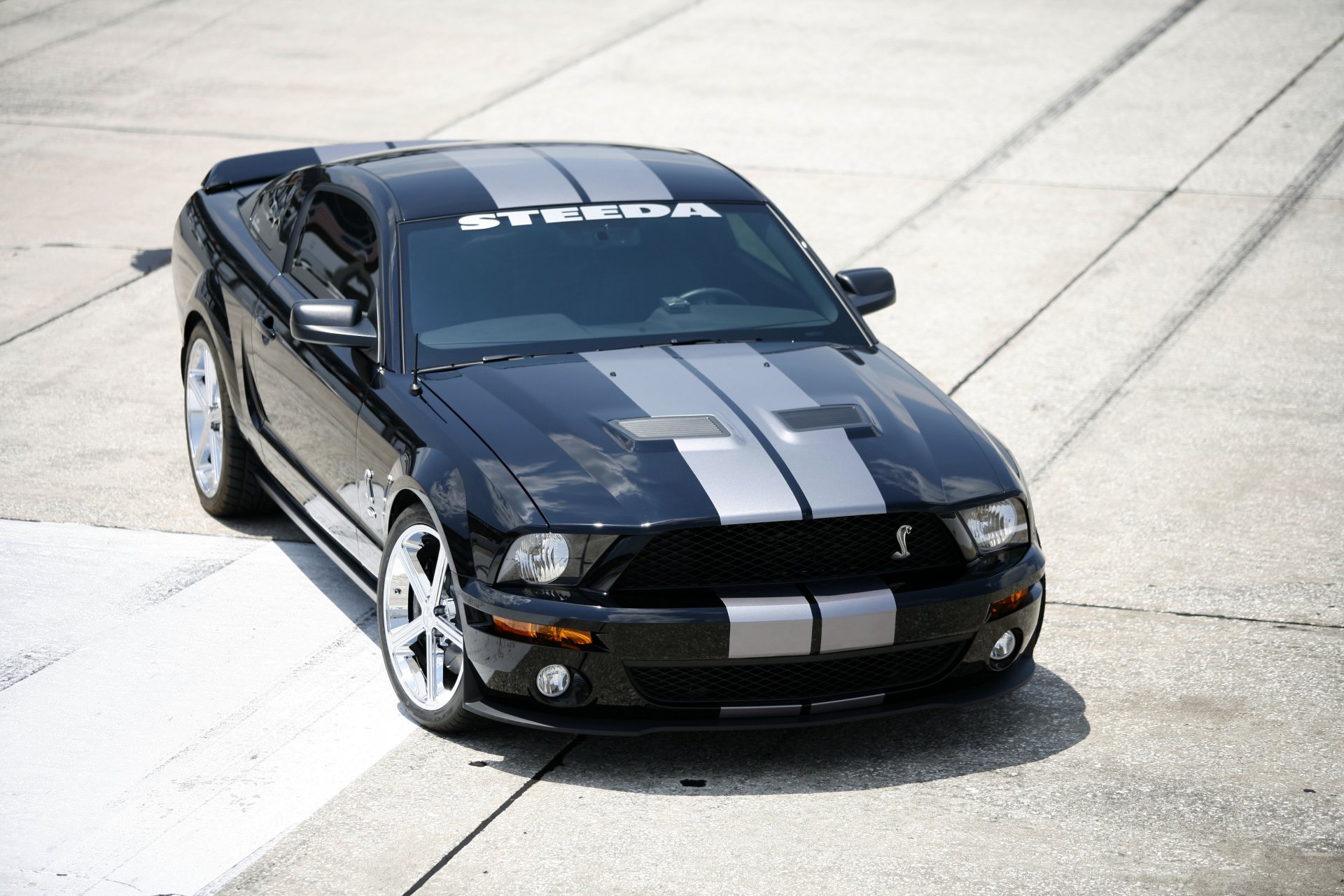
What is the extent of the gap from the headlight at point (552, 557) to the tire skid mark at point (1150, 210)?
3.97 m

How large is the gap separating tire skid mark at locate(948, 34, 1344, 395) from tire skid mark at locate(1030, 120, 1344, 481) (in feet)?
0.92

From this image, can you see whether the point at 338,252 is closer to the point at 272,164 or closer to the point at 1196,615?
the point at 272,164

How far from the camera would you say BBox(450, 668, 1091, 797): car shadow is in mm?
4531

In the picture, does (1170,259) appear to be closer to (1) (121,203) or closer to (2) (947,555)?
(2) (947,555)

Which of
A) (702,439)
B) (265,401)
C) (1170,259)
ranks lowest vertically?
(1170,259)

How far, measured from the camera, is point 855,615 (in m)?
4.34

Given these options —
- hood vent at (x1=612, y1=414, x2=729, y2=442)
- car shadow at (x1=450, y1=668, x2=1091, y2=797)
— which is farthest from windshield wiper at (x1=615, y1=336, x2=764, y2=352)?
car shadow at (x1=450, y1=668, x2=1091, y2=797)

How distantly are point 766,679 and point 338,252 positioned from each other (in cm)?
242

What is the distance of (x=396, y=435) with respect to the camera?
4.91 m

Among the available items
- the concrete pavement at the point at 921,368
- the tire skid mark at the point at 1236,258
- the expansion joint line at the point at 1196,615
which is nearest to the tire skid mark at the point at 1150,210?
the concrete pavement at the point at 921,368

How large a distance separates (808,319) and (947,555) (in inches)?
52.4

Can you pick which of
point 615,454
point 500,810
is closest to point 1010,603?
point 615,454

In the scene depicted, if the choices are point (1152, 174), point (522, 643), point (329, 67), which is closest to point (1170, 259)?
point (1152, 174)

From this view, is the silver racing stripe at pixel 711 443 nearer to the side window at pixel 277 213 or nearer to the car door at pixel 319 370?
the car door at pixel 319 370
